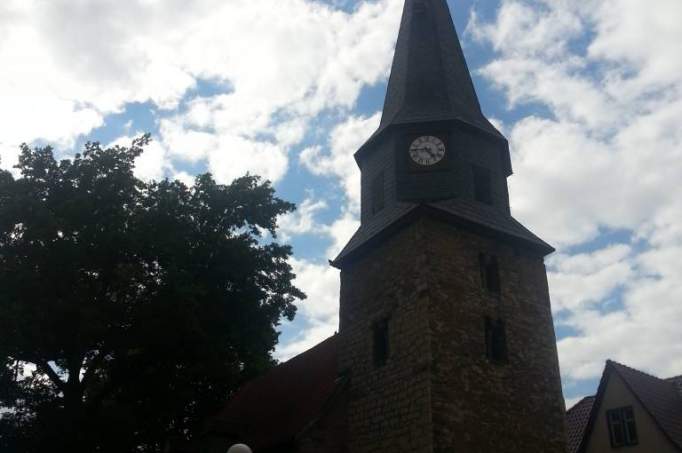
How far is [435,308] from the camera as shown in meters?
15.8

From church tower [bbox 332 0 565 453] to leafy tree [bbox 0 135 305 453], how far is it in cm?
338

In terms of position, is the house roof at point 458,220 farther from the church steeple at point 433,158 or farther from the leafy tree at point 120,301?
the leafy tree at point 120,301

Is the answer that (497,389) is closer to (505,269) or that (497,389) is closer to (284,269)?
(505,269)

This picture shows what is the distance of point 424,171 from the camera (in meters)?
18.3

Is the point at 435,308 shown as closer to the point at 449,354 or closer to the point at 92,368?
the point at 449,354

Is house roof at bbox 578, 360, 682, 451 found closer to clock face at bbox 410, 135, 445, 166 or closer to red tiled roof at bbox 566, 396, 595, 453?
red tiled roof at bbox 566, 396, 595, 453

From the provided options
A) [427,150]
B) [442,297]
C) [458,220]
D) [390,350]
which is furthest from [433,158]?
[390,350]

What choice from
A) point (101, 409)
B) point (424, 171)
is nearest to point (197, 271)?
point (101, 409)

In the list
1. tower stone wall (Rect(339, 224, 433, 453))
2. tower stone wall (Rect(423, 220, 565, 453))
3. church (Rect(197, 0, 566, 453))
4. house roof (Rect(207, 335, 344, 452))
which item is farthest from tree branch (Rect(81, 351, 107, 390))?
tower stone wall (Rect(423, 220, 565, 453))

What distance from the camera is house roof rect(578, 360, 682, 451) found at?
1955 centimetres

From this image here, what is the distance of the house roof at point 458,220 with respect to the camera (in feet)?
56.2

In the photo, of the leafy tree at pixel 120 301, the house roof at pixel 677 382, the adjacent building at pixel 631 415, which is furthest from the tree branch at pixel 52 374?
the house roof at pixel 677 382

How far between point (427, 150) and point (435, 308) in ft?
15.8

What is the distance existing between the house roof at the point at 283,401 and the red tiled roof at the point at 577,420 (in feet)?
27.4
